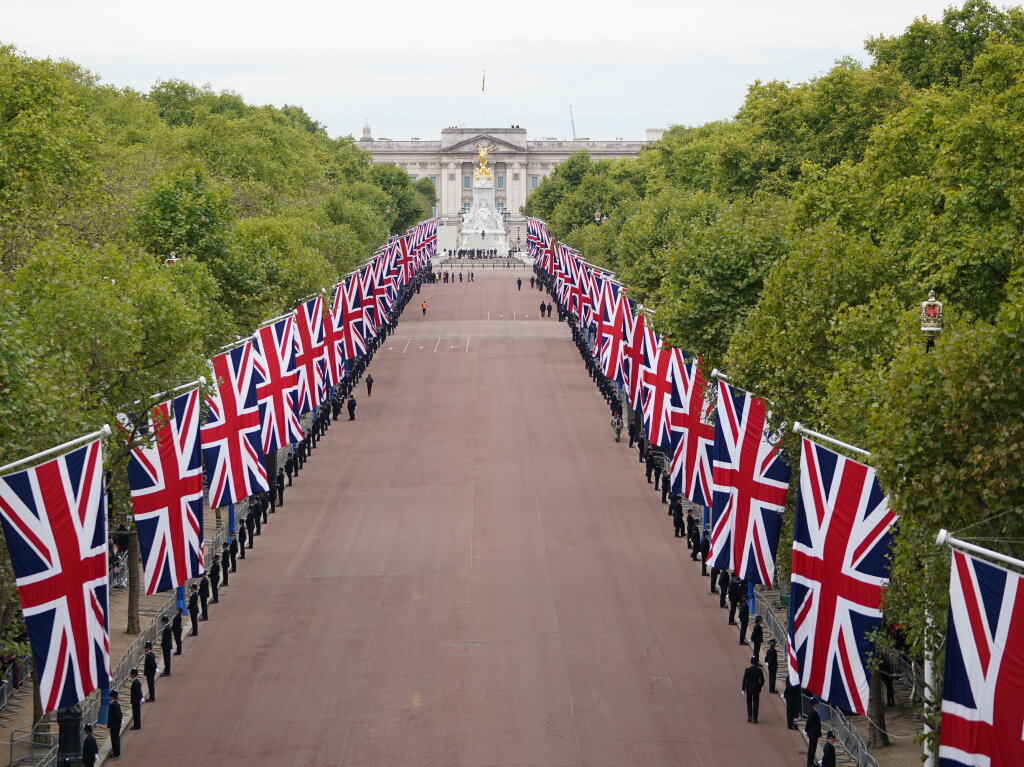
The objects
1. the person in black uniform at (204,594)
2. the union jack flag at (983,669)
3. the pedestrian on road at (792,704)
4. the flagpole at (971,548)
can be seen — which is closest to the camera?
the union jack flag at (983,669)

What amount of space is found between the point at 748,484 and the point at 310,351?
2622cm

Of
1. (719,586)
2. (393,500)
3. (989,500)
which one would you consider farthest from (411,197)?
(989,500)

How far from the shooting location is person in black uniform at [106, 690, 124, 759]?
2764 centimetres

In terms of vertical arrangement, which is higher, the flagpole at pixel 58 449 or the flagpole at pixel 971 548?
the flagpole at pixel 58 449

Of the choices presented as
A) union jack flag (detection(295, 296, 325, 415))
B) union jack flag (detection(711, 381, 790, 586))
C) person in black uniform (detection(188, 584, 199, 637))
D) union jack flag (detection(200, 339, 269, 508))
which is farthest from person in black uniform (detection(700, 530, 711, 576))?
union jack flag (detection(295, 296, 325, 415))

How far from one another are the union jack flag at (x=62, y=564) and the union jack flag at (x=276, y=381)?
1831 cm

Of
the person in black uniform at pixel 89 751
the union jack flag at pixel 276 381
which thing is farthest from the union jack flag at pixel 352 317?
the person in black uniform at pixel 89 751

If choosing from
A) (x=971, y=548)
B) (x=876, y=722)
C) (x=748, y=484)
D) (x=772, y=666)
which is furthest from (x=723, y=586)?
(x=971, y=548)

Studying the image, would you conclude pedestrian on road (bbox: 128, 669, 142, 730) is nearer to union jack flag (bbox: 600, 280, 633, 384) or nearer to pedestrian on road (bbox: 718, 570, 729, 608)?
pedestrian on road (bbox: 718, 570, 729, 608)

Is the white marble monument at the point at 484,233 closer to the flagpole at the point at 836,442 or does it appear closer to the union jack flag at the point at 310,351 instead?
the union jack flag at the point at 310,351

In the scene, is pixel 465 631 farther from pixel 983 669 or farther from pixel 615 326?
pixel 615 326

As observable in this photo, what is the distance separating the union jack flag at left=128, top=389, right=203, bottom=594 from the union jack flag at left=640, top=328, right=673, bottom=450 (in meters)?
17.0

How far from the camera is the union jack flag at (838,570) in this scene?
2281cm

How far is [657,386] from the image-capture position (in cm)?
4681
